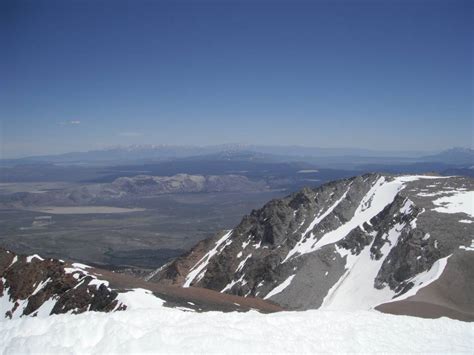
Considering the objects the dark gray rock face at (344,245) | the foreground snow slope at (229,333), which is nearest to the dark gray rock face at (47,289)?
the foreground snow slope at (229,333)

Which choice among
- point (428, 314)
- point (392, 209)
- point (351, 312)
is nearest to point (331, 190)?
point (392, 209)

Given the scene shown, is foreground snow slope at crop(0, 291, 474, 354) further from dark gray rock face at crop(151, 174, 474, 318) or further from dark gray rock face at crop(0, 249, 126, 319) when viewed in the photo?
dark gray rock face at crop(151, 174, 474, 318)

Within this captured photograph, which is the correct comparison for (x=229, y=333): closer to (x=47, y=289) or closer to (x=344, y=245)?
(x=47, y=289)

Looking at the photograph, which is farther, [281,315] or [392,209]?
[392,209]

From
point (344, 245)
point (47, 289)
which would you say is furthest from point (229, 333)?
point (344, 245)

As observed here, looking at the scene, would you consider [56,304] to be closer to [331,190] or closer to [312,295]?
[312,295]
